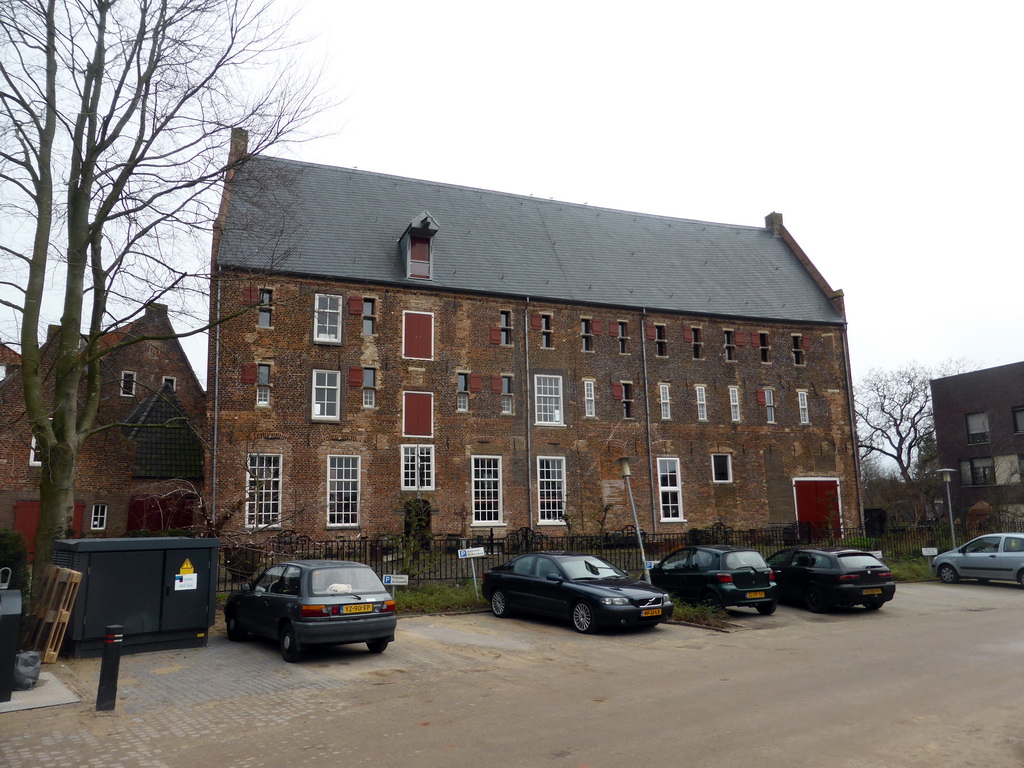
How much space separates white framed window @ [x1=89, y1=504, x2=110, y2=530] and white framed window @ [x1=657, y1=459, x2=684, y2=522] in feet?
69.2

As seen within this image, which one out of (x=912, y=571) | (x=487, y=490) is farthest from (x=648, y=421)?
(x=912, y=571)

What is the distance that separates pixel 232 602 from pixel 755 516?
25.1 m

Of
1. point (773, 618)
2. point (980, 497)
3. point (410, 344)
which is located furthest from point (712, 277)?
point (773, 618)

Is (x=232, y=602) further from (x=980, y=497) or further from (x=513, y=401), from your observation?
(x=980, y=497)

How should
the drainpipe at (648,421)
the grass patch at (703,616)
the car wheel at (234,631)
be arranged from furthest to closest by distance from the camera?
the drainpipe at (648,421) < the grass patch at (703,616) < the car wheel at (234,631)

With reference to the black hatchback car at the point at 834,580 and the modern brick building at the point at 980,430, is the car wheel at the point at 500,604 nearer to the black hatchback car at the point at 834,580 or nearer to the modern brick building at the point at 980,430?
the black hatchback car at the point at 834,580

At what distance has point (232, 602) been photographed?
12.7m

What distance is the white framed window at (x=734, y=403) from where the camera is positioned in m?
33.2

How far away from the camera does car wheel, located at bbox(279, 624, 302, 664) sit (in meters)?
10.6

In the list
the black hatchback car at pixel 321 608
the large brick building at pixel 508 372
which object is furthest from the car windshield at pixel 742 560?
the large brick building at pixel 508 372

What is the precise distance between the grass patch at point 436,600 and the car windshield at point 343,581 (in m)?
4.49

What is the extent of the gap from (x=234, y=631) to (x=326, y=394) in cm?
1498

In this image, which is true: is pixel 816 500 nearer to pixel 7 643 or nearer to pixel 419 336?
pixel 419 336

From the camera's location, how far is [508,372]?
29625 mm
